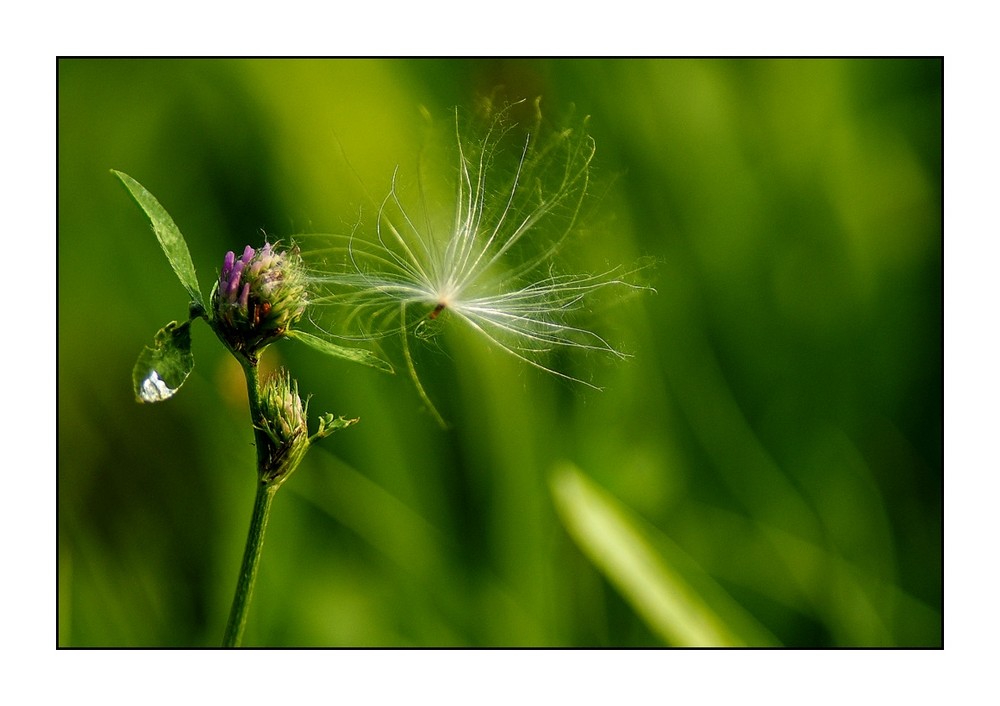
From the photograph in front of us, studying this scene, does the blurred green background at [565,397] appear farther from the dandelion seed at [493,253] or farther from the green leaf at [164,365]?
the green leaf at [164,365]

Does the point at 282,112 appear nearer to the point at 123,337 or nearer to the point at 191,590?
the point at 123,337

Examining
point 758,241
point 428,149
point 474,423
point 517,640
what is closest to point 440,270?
point 428,149

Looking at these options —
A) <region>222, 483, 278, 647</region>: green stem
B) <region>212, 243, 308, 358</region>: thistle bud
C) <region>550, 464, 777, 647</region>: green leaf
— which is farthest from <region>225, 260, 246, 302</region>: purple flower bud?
<region>550, 464, 777, 647</region>: green leaf

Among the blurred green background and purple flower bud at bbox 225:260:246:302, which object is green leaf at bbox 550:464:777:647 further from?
purple flower bud at bbox 225:260:246:302

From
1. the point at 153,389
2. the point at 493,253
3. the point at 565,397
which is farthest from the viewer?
the point at 565,397

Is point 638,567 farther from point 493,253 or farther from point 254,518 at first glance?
point 254,518

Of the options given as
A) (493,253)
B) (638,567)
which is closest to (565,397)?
(638,567)
